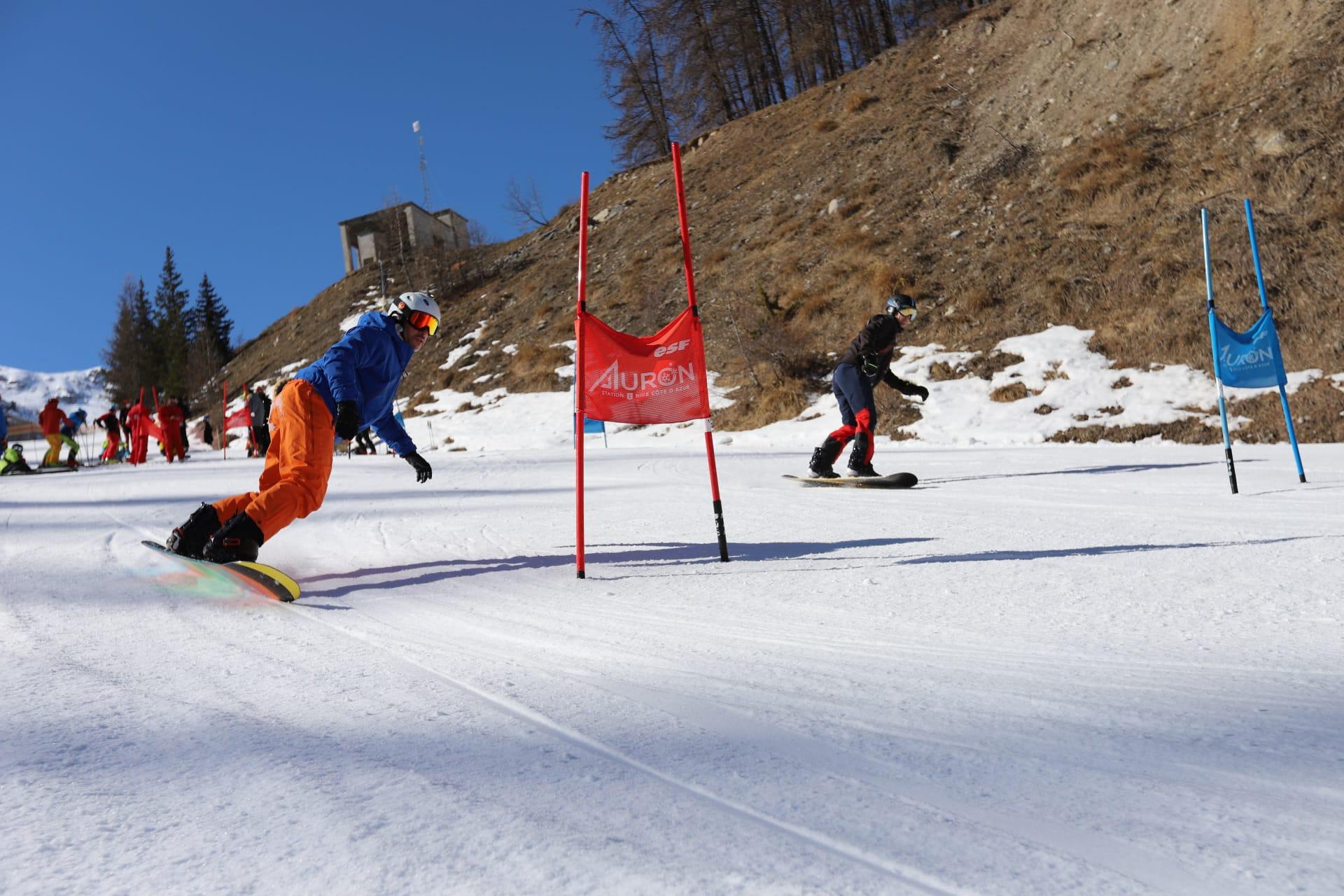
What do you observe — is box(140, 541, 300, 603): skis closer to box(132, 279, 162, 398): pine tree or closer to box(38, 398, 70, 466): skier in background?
box(38, 398, 70, 466): skier in background

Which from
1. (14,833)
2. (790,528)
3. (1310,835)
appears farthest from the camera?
(790,528)

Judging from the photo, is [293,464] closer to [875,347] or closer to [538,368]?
[875,347]

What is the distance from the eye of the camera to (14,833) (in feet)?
5.53

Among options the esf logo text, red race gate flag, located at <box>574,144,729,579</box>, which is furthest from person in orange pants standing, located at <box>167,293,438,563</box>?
the esf logo text

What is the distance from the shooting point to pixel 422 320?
5.57 metres

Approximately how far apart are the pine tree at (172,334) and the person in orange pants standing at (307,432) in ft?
207

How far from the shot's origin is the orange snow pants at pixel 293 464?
4.76 meters

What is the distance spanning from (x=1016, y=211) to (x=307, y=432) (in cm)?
2121

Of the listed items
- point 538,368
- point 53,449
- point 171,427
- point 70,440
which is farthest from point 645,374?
point 53,449

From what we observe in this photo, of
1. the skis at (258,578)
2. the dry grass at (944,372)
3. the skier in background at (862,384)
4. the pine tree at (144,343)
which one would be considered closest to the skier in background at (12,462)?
the skis at (258,578)

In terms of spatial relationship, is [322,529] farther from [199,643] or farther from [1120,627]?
[1120,627]

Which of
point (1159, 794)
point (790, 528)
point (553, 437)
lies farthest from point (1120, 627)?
point (553, 437)

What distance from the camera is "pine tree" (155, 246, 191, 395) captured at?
6284cm

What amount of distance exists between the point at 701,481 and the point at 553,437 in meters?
9.84
